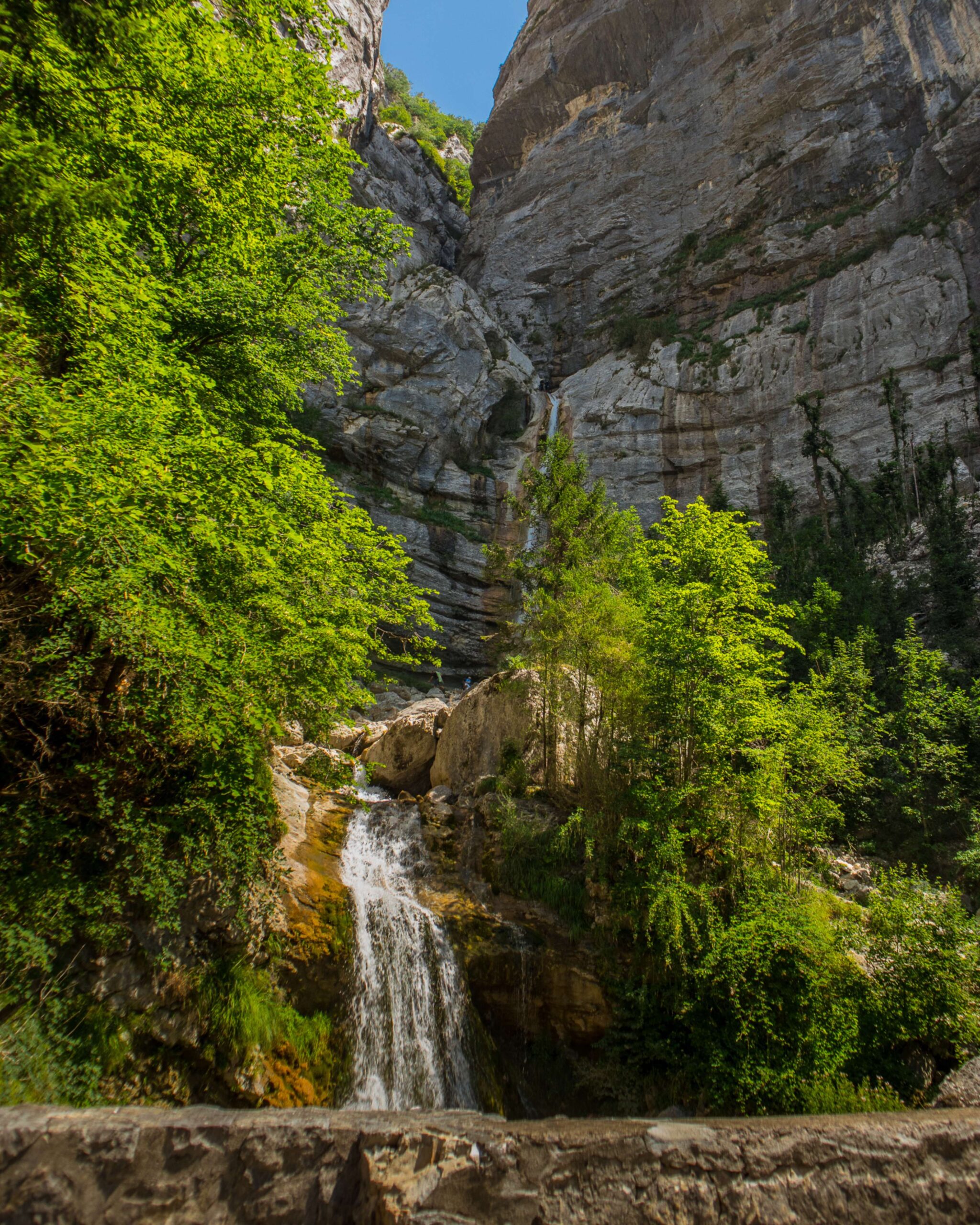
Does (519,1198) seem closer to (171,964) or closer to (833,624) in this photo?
(171,964)

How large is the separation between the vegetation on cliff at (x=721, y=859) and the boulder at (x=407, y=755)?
14.3 ft

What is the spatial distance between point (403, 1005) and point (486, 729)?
688cm

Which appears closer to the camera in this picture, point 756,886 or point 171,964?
point 171,964

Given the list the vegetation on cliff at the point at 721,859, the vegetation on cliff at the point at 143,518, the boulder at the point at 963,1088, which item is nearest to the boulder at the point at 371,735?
the vegetation on cliff at the point at 721,859

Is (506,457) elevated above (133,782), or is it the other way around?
(506,457)

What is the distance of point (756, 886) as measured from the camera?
8844 millimetres

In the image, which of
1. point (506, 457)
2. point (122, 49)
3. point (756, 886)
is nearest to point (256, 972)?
point (756, 886)

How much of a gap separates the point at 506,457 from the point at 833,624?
871 inches

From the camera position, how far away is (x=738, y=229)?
131 ft

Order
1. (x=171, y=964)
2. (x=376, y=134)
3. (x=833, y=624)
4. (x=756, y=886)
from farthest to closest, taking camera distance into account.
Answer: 1. (x=376, y=134)
2. (x=833, y=624)
3. (x=756, y=886)
4. (x=171, y=964)

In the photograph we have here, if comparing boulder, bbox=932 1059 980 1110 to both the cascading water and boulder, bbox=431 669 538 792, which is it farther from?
boulder, bbox=431 669 538 792

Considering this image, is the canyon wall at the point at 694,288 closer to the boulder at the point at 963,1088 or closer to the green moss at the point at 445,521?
the green moss at the point at 445,521

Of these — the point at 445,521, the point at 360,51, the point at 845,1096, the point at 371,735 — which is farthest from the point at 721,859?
the point at 360,51

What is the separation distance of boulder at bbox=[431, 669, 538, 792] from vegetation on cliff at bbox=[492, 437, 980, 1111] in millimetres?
587
